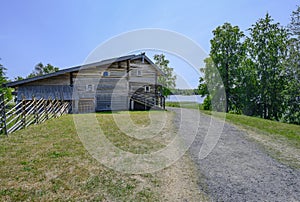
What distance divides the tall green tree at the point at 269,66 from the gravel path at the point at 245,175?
20854 millimetres

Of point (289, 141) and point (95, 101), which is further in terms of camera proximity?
point (95, 101)

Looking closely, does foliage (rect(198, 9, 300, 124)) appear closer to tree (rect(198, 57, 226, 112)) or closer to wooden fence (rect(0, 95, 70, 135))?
tree (rect(198, 57, 226, 112))

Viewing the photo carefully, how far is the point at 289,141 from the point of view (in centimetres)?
768

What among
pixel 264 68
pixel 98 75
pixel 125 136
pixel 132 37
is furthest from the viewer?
pixel 264 68

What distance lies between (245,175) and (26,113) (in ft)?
29.5

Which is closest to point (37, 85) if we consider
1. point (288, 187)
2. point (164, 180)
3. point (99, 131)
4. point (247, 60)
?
point (99, 131)

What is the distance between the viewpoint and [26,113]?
8406 millimetres

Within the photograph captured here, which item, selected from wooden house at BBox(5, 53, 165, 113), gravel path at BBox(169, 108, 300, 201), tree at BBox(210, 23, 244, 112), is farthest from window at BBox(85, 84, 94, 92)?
tree at BBox(210, 23, 244, 112)

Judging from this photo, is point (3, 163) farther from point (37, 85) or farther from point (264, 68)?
point (264, 68)

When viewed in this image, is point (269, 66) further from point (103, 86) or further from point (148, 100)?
point (103, 86)

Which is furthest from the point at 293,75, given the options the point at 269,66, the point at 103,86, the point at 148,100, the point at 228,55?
the point at 103,86

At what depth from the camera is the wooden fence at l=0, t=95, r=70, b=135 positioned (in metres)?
7.11

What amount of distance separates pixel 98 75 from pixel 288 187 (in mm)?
15802

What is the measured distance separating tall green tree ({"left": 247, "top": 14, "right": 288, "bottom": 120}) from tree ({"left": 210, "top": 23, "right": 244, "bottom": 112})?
7.29 ft
